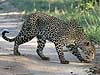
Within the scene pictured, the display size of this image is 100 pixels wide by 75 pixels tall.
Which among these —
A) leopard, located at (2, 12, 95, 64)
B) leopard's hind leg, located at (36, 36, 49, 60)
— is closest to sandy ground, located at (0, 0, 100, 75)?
leopard's hind leg, located at (36, 36, 49, 60)

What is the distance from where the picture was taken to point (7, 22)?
21.9 metres

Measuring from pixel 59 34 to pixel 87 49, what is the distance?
0.67 meters

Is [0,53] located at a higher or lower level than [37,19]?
lower

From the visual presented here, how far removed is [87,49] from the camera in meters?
10.8

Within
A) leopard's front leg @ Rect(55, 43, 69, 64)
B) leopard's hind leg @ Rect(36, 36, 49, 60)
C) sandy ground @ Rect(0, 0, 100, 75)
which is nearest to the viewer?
sandy ground @ Rect(0, 0, 100, 75)

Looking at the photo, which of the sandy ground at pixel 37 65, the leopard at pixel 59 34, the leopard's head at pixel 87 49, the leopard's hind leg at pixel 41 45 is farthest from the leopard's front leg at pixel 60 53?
the leopard's hind leg at pixel 41 45

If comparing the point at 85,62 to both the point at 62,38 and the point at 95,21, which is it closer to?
the point at 62,38

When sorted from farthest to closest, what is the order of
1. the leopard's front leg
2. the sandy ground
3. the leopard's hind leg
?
the leopard's hind leg
the leopard's front leg
the sandy ground

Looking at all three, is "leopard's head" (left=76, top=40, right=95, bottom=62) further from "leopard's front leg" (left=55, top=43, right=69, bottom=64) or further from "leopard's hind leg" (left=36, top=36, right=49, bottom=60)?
"leopard's hind leg" (left=36, top=36, right=49, bottom=60)

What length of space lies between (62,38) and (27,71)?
1.26m

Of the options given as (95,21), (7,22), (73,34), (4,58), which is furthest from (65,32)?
(7,22)

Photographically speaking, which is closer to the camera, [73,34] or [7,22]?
[73,34]

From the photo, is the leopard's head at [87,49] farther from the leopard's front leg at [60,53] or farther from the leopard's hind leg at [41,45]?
the leopard's hind leg at [41,45]

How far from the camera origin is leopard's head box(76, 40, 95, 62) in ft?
35.3
